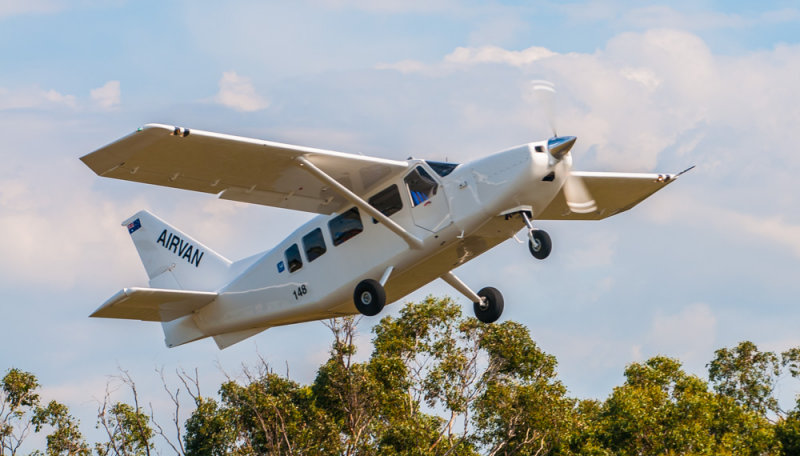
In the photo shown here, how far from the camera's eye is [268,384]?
37.0 metres

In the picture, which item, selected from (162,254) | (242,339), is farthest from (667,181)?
(162,254)

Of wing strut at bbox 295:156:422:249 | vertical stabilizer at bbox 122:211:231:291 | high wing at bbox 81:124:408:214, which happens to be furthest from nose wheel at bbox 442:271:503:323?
vertical stabilizer at bbox 122:211:231:291

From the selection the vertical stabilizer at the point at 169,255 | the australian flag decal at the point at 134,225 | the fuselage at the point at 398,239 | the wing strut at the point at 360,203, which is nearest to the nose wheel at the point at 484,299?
the fuselage at the point at 398,239

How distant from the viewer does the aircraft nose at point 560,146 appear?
16656mm

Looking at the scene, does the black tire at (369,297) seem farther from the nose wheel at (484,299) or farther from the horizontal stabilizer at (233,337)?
the horizontal stabilizer at (233,337)

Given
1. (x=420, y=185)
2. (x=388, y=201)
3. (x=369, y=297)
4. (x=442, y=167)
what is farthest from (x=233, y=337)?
(x=442, y=167)

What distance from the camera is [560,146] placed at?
54.6 ft

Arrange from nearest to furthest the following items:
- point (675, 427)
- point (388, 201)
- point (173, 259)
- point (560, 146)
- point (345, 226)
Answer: point (560, 146), point (388, 201), point (345, 226), point (173, 259), point (675, 427)

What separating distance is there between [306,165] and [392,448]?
15711 mm

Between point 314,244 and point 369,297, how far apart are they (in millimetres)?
1928

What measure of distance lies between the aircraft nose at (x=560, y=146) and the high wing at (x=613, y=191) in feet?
10.0

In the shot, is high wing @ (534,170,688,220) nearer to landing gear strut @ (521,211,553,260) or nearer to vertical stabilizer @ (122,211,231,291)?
landing gear strut @ (521,211,553,260)

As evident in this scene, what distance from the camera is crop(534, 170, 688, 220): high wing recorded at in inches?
798

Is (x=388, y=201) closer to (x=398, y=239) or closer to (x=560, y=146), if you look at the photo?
(x=398, y=239)
